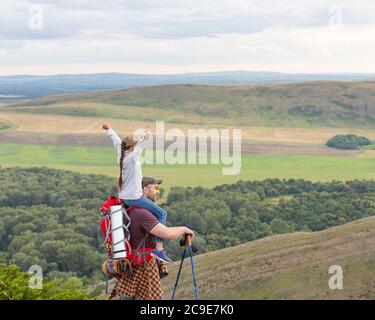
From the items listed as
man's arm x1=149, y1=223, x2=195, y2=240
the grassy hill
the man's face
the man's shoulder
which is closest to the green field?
the grassy hill

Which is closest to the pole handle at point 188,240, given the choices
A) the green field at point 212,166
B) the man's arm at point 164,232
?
the man's arm at point 164,232

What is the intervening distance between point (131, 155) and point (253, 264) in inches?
1360

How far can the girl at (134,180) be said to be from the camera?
897 centimetres

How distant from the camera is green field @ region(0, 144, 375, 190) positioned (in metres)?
160

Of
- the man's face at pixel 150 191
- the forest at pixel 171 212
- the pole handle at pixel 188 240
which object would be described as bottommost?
the forest at pixel 171 212

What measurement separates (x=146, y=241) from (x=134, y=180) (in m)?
0.89

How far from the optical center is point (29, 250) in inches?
3423

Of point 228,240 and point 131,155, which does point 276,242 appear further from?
point 131,155

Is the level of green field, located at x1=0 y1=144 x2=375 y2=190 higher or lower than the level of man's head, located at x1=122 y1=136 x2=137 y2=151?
lower

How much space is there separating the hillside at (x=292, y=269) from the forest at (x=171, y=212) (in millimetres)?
26939

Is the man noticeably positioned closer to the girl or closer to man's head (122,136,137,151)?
the girl

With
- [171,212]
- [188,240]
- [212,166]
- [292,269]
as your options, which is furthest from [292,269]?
[212,166]

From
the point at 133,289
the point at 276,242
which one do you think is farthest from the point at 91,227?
the point at 133,289

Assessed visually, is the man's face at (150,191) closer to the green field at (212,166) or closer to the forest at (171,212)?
the forest at (171,212)
